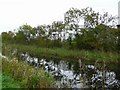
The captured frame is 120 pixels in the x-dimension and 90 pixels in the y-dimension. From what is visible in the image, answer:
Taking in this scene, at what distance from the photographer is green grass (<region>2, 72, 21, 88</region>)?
10.2 meters

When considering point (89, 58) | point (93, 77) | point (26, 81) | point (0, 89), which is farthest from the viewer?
point (89, 58)

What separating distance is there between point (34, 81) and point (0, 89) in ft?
4.38

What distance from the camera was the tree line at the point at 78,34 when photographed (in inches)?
1031

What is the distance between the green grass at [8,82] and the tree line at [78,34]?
15400 mm

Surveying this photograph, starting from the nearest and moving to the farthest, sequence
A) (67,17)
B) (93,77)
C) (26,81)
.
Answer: (26,81)
(93,77)
(67,17)

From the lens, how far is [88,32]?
91.5ft

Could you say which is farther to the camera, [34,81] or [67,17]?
[67,17]

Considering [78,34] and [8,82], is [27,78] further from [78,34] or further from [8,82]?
[78,34]

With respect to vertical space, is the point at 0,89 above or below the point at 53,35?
below

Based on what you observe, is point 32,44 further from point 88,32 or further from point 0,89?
point 0,89

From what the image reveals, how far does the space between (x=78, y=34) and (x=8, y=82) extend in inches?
756

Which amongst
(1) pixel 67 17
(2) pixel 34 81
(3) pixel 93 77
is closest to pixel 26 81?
(2) pixel 34 81

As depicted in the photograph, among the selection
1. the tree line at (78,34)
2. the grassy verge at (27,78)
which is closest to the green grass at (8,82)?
the grassy verge at (27,78)

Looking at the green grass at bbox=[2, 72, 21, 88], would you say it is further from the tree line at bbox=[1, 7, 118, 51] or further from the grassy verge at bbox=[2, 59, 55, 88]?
the tree line at bbox=[1, 7, 118, 51]
